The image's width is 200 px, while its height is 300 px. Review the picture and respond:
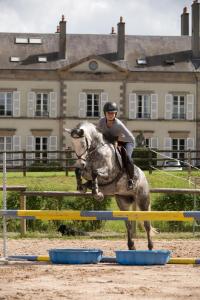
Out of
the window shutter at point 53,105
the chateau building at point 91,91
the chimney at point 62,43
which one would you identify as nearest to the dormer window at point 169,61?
the chateau building at point 91,91

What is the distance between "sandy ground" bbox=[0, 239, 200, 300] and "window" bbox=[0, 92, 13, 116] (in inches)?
1653

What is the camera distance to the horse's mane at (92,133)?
1093 centimetres

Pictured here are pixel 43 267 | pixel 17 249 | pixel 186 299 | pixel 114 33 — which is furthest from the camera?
pixel 114 33

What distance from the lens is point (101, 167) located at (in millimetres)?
11016

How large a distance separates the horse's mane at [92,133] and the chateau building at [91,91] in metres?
40.2

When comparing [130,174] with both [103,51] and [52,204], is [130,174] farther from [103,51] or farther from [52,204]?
[103,51]

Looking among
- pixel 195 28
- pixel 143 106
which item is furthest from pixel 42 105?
pixel 195 28

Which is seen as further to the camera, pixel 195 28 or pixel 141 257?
pixel 195 28

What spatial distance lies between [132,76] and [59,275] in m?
44.0

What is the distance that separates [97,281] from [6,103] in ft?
→ 146

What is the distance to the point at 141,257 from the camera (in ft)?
35.3

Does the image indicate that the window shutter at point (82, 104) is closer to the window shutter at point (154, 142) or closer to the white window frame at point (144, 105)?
the white window frame at point (144, 105)

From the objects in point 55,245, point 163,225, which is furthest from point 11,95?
point 55,245

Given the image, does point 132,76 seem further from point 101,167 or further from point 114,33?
point 101,167
